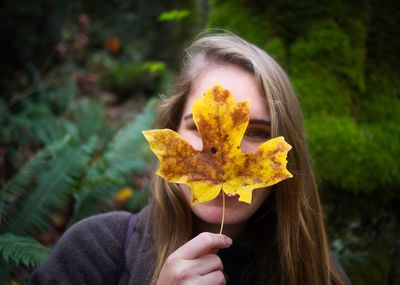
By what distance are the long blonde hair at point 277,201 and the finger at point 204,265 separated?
0.38 metres

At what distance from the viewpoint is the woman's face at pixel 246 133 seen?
1.12 metres

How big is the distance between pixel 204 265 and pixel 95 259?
0.62m

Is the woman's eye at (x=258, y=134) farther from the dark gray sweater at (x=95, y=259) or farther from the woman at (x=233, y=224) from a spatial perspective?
the dark gray sweater at (x=95, y=259)

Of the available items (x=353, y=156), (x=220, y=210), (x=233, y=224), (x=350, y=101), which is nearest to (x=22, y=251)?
(x=233, y=224)

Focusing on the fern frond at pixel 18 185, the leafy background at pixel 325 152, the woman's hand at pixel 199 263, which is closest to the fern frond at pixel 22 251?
the leafy background at pixel 325 152

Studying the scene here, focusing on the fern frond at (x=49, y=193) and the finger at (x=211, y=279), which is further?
the fern frond at (x=49, y=193)

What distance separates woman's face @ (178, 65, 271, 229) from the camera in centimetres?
112

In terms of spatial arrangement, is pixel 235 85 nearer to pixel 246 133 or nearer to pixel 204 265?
pixel 246 133

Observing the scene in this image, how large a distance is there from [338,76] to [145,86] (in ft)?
20.8

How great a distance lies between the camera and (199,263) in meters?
0.95

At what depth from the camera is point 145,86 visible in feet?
26.2

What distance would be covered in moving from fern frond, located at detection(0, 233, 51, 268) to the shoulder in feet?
1.59

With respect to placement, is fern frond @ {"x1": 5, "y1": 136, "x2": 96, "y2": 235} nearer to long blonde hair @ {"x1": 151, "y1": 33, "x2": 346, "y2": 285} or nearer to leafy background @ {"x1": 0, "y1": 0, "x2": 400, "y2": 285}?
leafy background @ {"x1": 0, "y1": 0, "x2": 400, "y2": 285}

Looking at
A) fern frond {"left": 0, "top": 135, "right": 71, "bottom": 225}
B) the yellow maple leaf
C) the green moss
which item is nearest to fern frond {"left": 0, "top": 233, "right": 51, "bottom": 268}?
fern frond {"left": 0, "top": 135, "right": 71, "bottom": 225}
